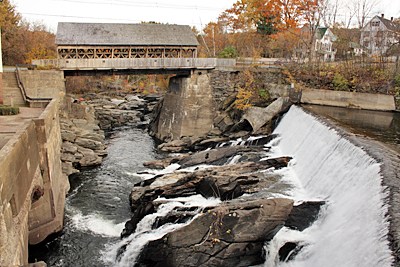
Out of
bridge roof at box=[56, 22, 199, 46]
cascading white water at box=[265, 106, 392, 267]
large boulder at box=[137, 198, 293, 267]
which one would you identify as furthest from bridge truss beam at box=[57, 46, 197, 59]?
large boulder at box=[137, 198, 293, 267]

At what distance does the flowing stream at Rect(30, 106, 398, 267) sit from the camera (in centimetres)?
853

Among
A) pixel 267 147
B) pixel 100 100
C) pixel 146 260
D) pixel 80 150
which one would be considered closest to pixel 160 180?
pixel 146 260

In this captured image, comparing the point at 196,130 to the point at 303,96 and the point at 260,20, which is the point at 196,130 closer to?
the point at 303,96

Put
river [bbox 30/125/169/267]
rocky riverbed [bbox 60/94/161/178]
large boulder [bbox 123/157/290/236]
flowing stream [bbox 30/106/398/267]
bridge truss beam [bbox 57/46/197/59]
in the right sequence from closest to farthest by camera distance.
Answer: flowing stream [bbox 30/106/398/267] → river [bbox 30/125/169/267] → large boulder [bbox 123/157/290/236] → rocky riverbed [bbox 60/94/161/178] → bridge truss beam [bbox 57/46/197/59]

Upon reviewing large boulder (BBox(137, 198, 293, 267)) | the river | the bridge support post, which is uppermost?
the bridge support post

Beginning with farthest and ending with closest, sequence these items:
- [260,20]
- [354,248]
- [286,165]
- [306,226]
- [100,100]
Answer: [260,20] < [100,100] < [286,165] < [306,226] < [354,248]

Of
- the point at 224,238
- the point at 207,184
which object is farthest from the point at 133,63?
the point at 224,238

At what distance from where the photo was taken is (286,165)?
52.5 feet

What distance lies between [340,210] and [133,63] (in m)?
22.5

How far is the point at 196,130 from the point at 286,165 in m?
14.4

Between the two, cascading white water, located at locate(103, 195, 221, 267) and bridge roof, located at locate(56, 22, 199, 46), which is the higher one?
bridge roof, located at locate(56, 22, 199, 46)

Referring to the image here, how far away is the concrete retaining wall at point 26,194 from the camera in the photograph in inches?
313

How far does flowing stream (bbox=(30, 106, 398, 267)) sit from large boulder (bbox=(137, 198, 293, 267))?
527 millimetres

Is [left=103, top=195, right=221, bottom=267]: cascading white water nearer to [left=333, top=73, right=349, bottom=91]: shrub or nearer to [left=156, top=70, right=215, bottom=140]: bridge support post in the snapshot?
[left=156, top=70, right=215, bottom=140]: bridge support post
